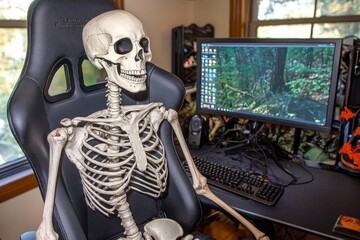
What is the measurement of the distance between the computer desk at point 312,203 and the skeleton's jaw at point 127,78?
50 cm

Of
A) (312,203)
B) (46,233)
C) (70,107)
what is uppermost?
(70,107)

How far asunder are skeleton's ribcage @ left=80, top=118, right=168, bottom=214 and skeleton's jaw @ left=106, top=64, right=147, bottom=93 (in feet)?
0.37

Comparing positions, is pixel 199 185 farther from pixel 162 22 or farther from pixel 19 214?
pixel 162 22

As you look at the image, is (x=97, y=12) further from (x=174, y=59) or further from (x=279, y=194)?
(x=174, y=59)

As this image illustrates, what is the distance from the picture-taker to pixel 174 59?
88.6 inches

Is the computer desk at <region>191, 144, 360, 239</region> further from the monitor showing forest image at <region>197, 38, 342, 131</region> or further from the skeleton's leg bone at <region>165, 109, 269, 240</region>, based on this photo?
the monitor showing forest image at <region>197, 38, 342, 131</region>

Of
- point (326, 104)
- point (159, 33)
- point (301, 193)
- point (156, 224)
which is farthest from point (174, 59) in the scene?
point (156, 224)

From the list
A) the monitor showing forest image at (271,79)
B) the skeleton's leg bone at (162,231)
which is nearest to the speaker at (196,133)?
the monitor showing forest image at (271,79)

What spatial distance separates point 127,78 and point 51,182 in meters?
0.31

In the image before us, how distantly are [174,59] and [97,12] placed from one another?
4.61 feet

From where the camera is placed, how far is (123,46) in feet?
2.54

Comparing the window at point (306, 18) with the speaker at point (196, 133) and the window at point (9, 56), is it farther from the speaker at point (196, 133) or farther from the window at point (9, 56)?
the window at point (9, 56)

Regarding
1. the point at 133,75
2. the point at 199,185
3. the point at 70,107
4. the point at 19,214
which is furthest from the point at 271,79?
the point at 19,214

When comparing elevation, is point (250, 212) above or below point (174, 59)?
below
